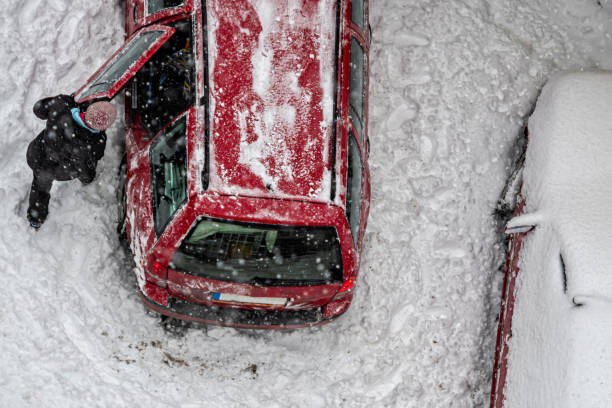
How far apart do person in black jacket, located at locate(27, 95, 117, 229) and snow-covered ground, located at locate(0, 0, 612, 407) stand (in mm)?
561

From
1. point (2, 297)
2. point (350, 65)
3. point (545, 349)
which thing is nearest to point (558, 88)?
point (350, 65)

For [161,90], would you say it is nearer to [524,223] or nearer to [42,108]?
[42,108]

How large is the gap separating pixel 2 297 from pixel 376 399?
3.22m

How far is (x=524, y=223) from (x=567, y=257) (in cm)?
47

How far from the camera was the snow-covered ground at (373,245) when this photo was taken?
4137mm

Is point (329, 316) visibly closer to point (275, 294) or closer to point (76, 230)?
point (275, 294)

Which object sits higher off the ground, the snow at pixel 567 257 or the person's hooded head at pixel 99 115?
the person's hooded head at pixel 99 115

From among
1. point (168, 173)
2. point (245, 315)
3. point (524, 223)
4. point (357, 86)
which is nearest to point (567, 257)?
point (524, 223)

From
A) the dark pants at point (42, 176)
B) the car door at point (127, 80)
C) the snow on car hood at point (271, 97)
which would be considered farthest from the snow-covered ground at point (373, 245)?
the snow on car hood at point (271, 97)

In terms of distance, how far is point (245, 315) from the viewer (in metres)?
4.32

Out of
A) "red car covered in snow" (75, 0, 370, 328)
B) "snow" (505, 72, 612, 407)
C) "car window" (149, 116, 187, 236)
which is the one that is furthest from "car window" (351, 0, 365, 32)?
"snow" (505, 72, 612, 407)

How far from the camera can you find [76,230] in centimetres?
445

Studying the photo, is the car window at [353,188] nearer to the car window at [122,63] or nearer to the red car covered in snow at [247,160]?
the red car covered in snow at [247,160]

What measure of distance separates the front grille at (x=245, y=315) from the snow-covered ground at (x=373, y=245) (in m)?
0.52
